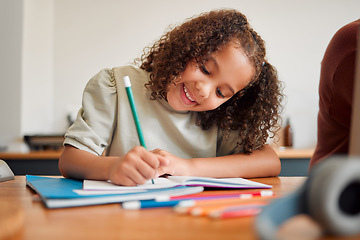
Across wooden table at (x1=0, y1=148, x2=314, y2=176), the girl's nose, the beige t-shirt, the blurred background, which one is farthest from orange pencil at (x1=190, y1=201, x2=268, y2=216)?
the blurred background

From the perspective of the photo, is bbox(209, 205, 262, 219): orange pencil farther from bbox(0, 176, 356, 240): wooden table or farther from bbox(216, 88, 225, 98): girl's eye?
bbox(216, 88, 225, 98): girl's eye

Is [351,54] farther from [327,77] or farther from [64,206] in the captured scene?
[64,206]

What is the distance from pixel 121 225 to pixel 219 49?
2.21ft

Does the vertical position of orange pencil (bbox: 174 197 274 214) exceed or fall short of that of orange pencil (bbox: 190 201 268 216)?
it falls short

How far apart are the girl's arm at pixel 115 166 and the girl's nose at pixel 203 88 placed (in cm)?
30

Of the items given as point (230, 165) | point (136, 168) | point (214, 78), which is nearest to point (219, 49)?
point (214, 78)

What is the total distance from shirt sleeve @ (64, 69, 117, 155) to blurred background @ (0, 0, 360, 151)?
1.87m

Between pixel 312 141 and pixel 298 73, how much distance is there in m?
0.57

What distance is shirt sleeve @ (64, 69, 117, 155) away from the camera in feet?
3.04

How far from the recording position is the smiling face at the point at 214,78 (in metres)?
0.93

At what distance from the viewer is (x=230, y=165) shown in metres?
0.92

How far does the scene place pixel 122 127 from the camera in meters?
1.06

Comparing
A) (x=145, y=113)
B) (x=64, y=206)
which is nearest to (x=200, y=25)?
(x=145, y=113)

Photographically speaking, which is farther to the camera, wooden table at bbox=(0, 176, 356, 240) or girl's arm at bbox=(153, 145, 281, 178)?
girl's arm at bbox=(153, 145, 281, 178)
